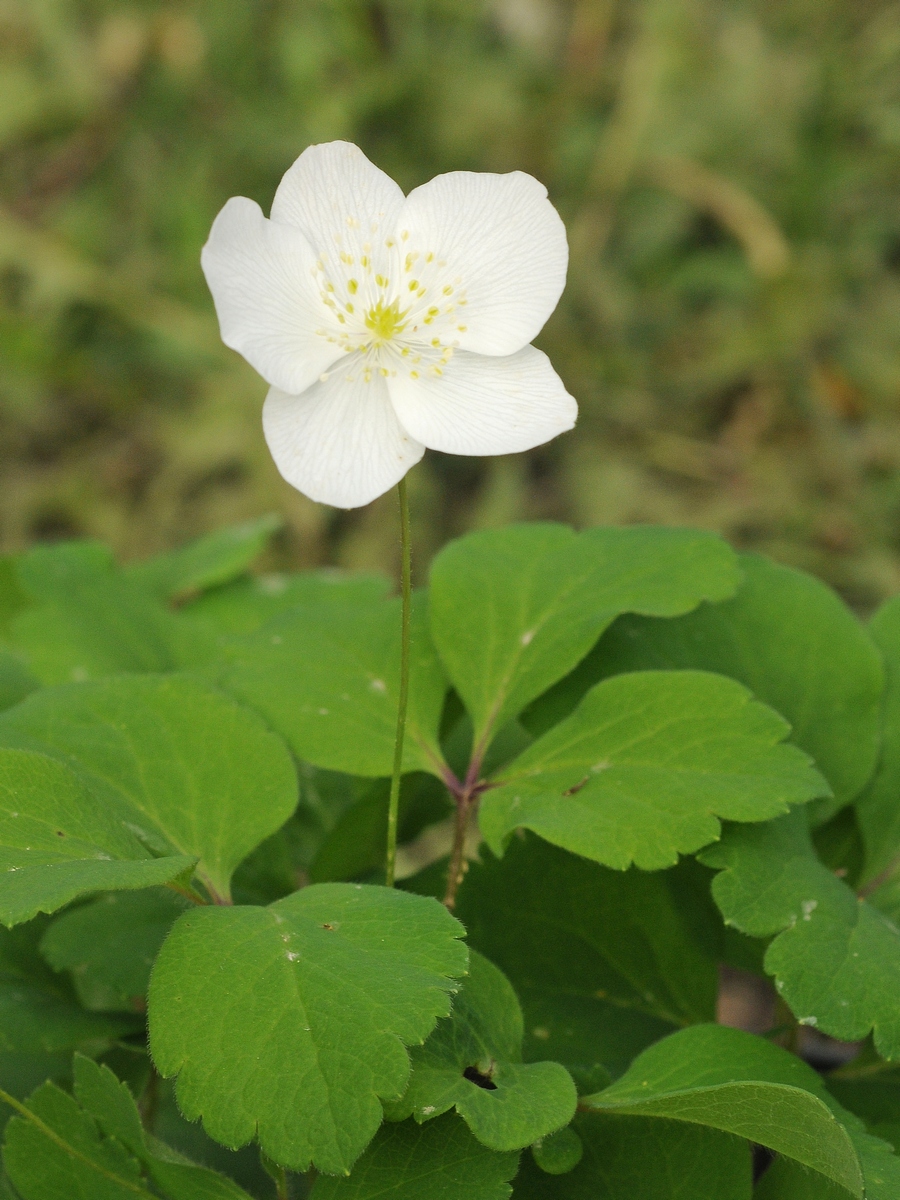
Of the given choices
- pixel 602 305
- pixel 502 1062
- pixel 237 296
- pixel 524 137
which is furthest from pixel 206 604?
pixel 524 137

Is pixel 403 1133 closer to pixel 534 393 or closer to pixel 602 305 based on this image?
pixel 534 393

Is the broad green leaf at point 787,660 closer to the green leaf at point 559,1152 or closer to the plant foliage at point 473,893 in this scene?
the plant foliage at point 473,893

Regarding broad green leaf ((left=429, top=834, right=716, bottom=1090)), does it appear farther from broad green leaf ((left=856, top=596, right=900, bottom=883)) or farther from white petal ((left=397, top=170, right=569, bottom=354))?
white petal ((left=397, top=170, right=569, bottom=354))

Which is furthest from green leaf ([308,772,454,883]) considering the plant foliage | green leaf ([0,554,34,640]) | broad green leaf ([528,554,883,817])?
green leaf ([0,554,34,640])

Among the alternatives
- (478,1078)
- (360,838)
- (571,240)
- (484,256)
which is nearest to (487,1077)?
(478,1078)

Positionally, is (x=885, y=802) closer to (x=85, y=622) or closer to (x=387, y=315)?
(x=387, y=315)

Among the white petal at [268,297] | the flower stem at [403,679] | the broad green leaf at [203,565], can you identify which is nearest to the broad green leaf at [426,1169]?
the flower stem at [403,679]
